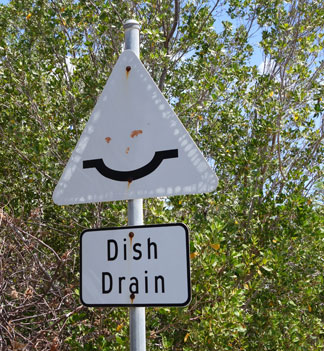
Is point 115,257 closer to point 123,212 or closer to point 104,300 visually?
point 104,300

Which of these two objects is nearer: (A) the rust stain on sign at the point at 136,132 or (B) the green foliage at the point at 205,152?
(A) the rust stain on sign at the point at 136,132

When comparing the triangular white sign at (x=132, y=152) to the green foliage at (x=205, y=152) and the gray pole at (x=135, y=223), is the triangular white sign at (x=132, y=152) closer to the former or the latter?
the gray pole at (x=135, y=223)

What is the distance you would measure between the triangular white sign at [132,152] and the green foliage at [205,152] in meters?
2.10

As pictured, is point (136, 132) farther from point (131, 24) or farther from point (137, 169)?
point (131, 24)

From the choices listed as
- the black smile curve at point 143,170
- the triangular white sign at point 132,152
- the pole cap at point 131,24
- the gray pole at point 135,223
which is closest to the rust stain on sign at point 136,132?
the triangular white sign at point 132,152

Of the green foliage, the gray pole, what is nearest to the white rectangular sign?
the gray pole

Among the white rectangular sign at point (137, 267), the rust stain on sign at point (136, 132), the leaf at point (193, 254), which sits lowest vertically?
the white rectangular sign at point (137, 267)

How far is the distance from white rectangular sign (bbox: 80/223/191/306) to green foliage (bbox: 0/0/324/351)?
81.9 inches

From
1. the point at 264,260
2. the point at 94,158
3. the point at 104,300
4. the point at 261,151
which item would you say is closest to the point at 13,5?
the point at 261,151

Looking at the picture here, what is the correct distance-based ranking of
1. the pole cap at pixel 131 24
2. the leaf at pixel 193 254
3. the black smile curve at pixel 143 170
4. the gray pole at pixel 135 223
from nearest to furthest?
the gray pole at pixel 135 223, the black smile curve at pixel 143 170, the pole cap at pixel 131 24, the leaf at pixel 193 254

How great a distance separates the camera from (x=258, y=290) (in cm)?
498

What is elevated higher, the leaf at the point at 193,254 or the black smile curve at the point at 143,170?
the leaf at the point at 193,254

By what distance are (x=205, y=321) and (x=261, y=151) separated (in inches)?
101

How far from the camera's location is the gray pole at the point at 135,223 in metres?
1.92
